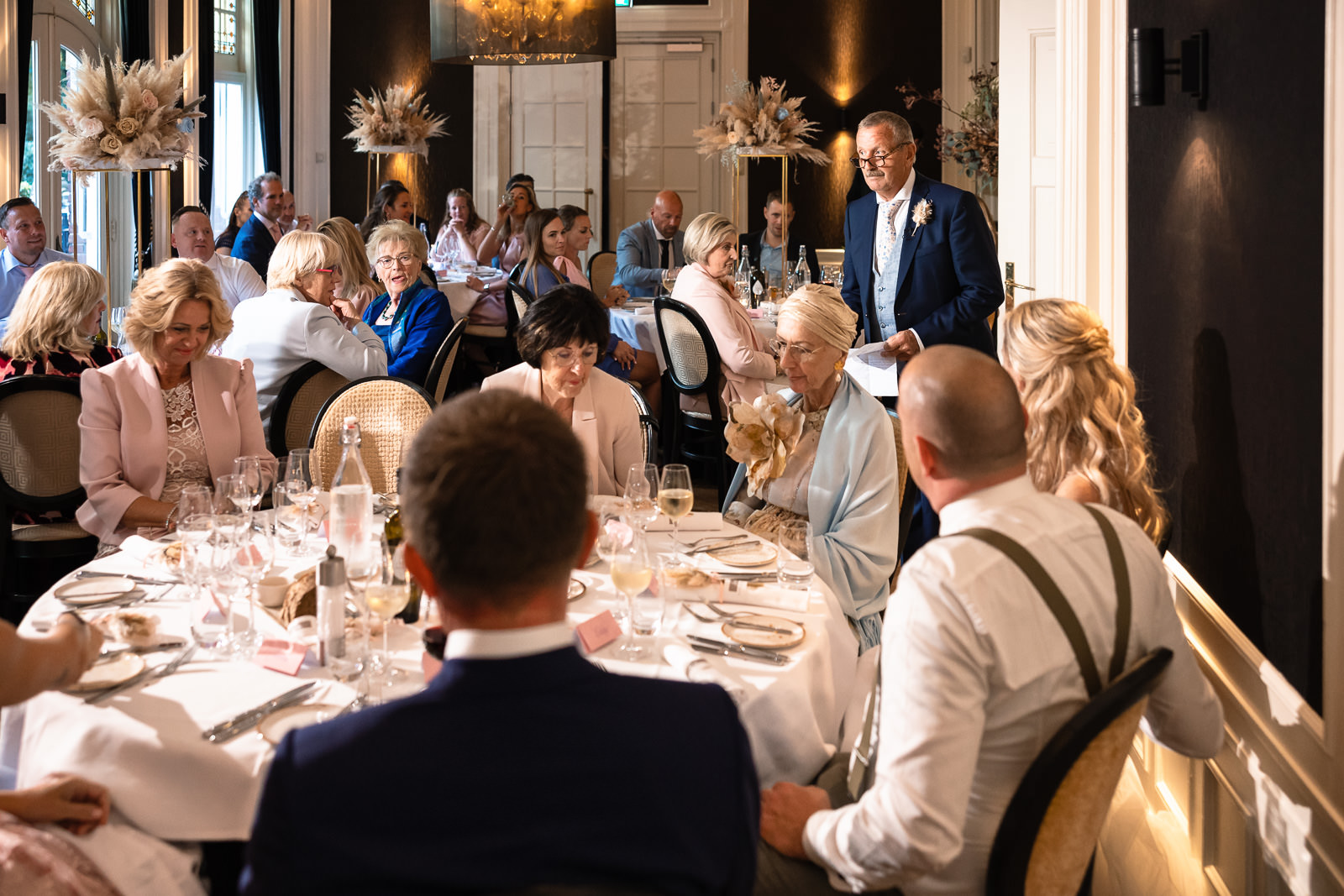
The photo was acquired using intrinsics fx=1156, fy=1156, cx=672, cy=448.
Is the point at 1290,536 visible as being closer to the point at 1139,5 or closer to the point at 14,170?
the point at 1139,5

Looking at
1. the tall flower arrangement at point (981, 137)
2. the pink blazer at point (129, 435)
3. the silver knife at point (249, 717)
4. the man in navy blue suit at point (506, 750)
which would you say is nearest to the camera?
the man in navy blue suit at point (506, 750)

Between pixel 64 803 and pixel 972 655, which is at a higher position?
pixel 972 655

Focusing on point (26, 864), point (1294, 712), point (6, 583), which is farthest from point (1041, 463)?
point (6, 583)

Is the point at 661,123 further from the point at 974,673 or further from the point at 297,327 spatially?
the point at 974,673

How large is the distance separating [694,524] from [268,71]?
9.47m

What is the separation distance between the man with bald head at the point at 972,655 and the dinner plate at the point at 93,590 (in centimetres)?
141

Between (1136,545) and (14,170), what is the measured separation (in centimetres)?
739

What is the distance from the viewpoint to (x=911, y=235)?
4.36m

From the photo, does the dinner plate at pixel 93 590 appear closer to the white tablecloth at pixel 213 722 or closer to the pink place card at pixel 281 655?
the white tablecloth at pixel 213 722

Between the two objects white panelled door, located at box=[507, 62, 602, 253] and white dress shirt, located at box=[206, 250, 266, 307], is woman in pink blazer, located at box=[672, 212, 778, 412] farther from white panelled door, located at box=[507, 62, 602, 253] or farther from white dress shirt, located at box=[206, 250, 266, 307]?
white panelled door, located at box=[507, 62, 602, 253]

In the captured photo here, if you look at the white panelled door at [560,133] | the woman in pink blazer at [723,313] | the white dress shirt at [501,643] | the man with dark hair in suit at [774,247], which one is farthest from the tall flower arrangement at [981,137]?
the white dress shirt at [501,643]

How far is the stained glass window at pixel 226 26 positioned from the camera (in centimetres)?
1027

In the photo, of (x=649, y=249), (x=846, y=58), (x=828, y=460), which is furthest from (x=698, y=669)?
(x=846, y=58)

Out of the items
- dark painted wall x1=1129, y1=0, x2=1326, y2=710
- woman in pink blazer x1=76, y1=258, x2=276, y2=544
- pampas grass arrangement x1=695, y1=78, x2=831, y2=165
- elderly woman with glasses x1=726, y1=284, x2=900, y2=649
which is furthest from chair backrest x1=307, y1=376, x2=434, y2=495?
pampas grass arrangement x1=695, y1=78, x2=831, y2=165
